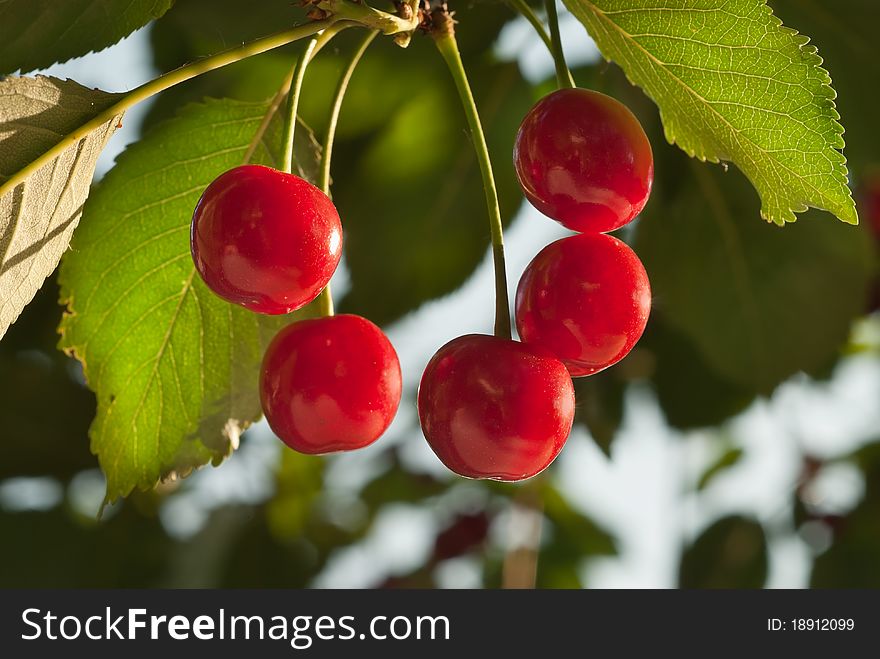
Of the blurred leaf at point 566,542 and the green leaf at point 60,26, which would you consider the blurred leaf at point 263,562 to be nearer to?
the blurred leaf at point 566,542

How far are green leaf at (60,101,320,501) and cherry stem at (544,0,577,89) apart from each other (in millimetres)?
393

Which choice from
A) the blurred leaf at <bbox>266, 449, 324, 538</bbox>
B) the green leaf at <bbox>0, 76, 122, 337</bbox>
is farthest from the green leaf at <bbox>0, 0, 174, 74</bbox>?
the blurred leaf at <bbox>266, 449, 324, 538</bbox>

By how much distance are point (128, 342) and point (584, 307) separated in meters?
0.54

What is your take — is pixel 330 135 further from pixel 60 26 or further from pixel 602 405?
pixel 602 405

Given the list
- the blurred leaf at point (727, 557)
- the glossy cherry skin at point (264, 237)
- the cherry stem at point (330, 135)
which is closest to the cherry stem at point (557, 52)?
the cherry stem at point (330, 135)

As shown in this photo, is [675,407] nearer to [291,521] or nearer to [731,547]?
[731,547]

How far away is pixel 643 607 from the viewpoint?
7.57ft

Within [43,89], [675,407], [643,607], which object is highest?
[43,89]

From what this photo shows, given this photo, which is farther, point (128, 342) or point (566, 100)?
point (128, 342)

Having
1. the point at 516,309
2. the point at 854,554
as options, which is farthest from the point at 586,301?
the point at 854,554

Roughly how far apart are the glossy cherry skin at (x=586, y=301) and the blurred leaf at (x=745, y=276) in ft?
2.84

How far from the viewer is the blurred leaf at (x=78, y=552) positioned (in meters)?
2.43

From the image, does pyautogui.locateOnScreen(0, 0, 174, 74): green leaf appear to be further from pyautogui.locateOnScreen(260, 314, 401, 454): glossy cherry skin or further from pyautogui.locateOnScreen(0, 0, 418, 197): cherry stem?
pyautogui.locateOnScreen(260, 314, 401, 454): glossy cherry skin

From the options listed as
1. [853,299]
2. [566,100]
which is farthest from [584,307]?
[853,299]
